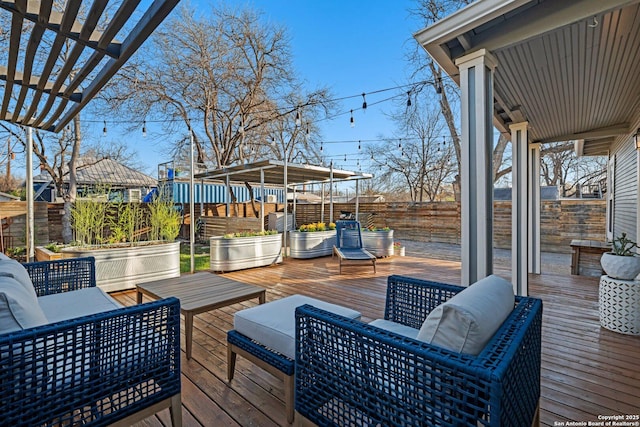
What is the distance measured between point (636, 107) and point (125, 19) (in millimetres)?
5859

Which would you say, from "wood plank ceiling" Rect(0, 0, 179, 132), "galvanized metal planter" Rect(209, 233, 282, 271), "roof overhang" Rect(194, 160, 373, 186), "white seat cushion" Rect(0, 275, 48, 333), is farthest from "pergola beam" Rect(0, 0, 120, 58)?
"roof overhang" Rect(194, 160, 373, 186)

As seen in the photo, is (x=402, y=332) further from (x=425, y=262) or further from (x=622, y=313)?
(x=425, y=262)

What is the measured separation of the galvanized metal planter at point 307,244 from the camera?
6996 mm

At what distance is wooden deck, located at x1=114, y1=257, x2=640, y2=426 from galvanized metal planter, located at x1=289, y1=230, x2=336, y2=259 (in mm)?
2550

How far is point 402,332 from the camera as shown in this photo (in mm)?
1822

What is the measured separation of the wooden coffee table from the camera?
2.42m

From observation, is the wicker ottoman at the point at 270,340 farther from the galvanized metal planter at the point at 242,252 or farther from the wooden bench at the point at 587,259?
the wooden bench at the point at 587,259

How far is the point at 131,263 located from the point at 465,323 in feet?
15.4

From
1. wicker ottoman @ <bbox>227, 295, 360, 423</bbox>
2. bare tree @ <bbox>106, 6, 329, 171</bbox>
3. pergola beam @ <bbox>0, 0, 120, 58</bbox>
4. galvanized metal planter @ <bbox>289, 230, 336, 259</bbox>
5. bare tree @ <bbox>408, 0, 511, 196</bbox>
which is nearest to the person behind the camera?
wicker ottoman @ <bbox>227, 295, 360, 423</bbox>

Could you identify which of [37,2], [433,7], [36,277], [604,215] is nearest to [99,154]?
[36,277]

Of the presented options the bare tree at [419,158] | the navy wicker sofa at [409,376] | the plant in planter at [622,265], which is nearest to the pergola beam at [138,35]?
the navy wicker sofa at [409,376]

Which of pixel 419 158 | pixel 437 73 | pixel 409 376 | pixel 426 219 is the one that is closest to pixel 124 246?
pixel 409 376

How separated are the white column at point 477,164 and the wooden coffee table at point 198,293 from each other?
1.97 meters

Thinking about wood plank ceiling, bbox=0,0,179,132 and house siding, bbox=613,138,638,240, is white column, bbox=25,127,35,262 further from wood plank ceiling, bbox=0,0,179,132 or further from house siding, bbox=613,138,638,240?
house siding, bbox=613,138,638,240
